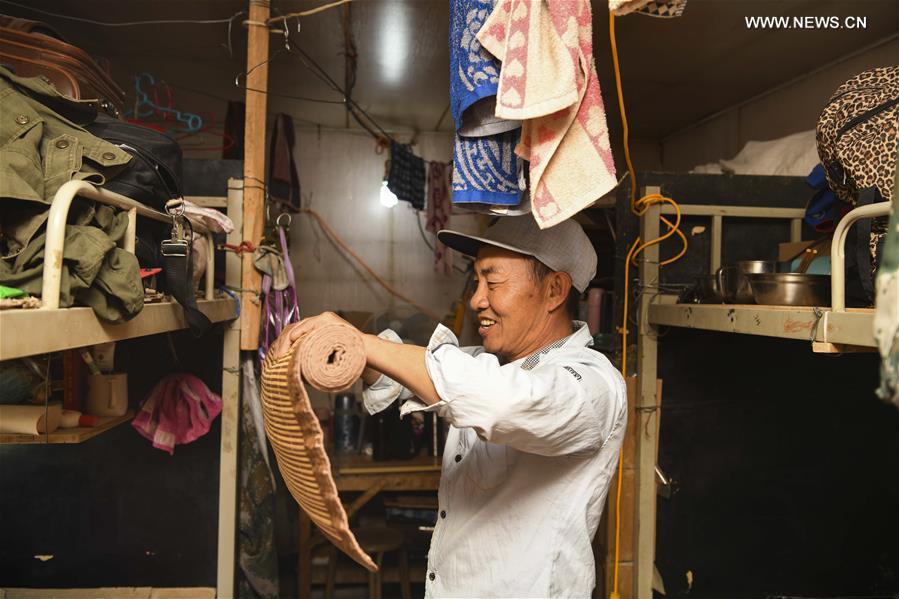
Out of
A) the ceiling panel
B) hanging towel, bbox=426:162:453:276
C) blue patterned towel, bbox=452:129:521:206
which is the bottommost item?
blue patterned towel, bbox=452:129:521:206

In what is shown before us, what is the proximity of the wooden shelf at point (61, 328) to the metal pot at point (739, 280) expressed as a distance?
1.72 metres

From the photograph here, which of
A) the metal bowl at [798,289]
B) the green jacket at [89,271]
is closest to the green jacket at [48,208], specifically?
the green jacket at [89,271]

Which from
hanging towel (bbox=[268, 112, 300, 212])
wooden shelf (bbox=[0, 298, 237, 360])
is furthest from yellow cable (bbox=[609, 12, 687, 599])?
hanging towel (bbox=[268, 112, 300, 212])

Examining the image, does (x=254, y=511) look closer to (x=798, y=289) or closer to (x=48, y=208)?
(x=48, y=208)

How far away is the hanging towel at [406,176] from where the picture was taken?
516 centimetres

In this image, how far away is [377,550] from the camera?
367cm

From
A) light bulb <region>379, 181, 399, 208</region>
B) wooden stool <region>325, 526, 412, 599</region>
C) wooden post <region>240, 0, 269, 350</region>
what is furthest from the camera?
light bulb <region>379, 181, 399, 208</region>

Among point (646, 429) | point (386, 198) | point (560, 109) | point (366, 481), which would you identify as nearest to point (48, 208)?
point (560, 109)

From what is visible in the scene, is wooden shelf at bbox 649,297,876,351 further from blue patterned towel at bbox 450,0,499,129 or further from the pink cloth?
the pink cloth

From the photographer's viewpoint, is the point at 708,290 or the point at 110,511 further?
the point at 110,511

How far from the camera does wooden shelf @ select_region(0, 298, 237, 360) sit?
3.18 feet

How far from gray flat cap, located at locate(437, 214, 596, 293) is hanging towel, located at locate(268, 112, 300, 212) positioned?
331cm

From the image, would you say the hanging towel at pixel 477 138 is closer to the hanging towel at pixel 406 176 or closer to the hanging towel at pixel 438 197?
the hanging towel at pixel 406 176

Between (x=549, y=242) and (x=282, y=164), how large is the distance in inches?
142
